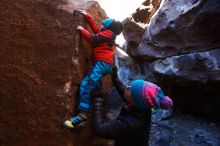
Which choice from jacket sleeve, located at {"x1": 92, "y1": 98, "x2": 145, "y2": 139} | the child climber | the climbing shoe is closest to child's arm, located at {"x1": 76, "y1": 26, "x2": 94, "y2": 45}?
the child climber

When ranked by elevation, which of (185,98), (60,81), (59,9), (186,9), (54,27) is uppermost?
(186,9)

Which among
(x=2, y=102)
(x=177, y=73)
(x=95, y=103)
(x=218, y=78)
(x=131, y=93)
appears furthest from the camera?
(x=177, y=73)

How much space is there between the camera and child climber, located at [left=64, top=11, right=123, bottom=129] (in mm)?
2768

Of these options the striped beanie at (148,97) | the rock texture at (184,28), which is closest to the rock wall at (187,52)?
the rock texture at (184,28)

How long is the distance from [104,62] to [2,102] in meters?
1.24

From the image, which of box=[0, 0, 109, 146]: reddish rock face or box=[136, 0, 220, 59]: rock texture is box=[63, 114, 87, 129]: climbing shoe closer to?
box=[0, 0, 109, 146]: reddish rock face

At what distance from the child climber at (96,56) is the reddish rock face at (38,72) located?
0.35 feet

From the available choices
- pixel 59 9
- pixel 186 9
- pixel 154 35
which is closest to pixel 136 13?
pixel 154 35

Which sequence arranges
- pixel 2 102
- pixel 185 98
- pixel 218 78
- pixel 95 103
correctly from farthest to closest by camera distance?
pixel 185 98
pixel 218 78
pixel 95 103
pixel 2 102

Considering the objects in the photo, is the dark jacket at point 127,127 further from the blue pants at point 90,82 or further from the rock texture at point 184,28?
the rock texture at point 184,28

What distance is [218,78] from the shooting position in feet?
19.0

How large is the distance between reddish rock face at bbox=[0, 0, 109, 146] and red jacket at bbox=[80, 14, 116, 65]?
15cm

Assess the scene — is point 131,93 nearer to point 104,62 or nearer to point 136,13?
point 104,62

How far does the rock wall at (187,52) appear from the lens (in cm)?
569
